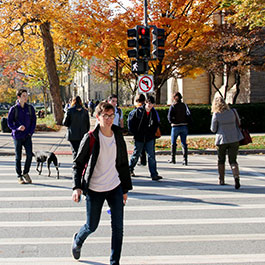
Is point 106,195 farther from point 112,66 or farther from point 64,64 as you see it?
point 64,64

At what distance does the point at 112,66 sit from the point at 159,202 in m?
34.4

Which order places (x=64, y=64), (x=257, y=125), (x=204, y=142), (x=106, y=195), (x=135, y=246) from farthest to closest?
(x=64, y=64), (x=257, y=125), (x=204, y=142), (x=135, y=246), (x=106, y=195)

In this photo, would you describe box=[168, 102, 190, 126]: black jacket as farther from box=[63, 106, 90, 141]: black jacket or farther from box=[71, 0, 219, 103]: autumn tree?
box=[71, 0, 219, 103]: autumn tree

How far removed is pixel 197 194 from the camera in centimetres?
811

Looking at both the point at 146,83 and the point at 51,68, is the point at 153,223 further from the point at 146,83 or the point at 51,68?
the point at 51,68

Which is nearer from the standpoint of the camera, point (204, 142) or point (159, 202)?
point (159, 202)

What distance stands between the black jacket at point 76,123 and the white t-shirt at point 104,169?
514cm

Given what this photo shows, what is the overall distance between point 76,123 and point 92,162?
207 inches

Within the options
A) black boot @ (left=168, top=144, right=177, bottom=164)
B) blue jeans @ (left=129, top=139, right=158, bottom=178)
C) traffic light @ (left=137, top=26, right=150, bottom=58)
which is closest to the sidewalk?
black boot @ (left=168, top=144, right=177, bottom=164)

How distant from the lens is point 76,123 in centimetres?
941

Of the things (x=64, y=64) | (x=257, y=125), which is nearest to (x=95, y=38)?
(x=257, y=125)

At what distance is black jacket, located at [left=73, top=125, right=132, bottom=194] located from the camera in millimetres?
4266

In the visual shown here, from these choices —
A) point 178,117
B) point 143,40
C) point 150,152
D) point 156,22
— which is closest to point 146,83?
point 143,40

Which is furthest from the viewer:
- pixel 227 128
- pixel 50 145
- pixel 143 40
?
pixel 50 145
